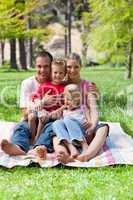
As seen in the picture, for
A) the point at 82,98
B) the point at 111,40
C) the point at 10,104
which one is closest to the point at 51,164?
the point at 82,98

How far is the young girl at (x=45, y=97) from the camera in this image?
532 cm

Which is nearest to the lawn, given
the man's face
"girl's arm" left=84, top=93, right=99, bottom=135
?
"girl's arm" left=84, top=93, right=99, bottom=135

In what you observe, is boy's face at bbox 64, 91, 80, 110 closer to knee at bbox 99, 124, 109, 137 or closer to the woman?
the woman

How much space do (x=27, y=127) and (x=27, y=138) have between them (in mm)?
177

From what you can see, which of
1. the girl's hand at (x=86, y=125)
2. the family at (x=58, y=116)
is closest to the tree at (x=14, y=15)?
the family at (x=58, y=116)

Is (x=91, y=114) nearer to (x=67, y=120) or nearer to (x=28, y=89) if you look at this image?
(x=67, y=120)

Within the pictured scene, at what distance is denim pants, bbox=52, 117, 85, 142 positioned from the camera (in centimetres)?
492

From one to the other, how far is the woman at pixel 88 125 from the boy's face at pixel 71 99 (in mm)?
147

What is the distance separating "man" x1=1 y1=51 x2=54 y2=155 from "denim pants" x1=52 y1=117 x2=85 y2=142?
0.13 m

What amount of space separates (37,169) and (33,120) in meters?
0.95

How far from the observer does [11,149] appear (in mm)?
4762

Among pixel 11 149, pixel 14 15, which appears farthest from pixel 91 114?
pixel 14 15

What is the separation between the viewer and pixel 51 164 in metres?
4.54

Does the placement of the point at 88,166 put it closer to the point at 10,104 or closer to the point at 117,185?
the point at 117,185
